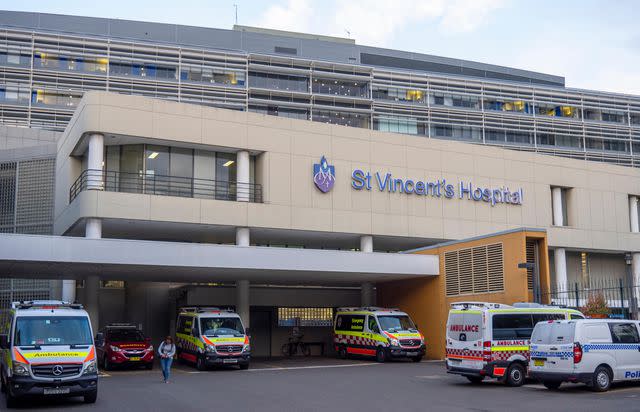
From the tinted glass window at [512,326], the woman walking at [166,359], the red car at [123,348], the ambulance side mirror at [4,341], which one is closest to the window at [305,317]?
the red car at [123,348]

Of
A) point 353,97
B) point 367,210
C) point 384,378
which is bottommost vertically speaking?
point 384,378

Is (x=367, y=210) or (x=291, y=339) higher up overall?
(x=367, y=210)

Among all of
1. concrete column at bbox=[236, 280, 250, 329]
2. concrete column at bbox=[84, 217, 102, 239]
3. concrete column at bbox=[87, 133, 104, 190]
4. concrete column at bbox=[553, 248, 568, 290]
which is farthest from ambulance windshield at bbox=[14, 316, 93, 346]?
concrete column at bbox=[553, 248, 568, 290]

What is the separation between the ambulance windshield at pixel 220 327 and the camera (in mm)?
27097

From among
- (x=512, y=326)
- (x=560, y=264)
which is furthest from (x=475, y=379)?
(x=560, y=264)

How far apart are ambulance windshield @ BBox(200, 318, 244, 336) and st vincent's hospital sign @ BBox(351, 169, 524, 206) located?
11.9m

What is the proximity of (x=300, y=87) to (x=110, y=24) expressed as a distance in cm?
1928

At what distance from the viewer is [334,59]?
77000mm

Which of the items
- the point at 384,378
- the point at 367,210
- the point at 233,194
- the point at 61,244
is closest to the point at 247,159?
the point at 233,194

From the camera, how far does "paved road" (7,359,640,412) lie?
610 inches

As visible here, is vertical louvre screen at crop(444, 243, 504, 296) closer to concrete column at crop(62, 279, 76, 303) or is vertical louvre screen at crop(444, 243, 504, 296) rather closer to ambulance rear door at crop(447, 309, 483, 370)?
ambulance rear door at crop(447, 309, 483, 370)

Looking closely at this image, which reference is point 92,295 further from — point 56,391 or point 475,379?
point 475,379

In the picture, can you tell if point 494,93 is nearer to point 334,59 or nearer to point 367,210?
point 334,59

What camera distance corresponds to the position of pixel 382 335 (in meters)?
29.6
